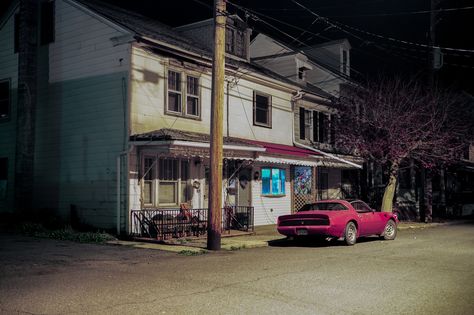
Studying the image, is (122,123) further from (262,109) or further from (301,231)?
(262,109)

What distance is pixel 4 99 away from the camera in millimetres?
20422

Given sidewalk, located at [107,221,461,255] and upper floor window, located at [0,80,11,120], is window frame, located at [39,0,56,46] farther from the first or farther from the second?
sidewalk, located at [107,221,461,255]

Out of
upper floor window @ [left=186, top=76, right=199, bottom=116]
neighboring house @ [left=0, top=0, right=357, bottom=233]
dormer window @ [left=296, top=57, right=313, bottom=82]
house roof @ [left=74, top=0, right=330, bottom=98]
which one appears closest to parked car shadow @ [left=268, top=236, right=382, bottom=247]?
neighboring house @ [left=0, top=0, right=357, bottom=233]

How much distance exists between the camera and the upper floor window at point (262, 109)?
71.1 feet

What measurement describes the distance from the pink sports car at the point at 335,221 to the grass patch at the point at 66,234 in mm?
5466

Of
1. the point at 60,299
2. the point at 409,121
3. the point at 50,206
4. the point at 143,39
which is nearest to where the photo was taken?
the point at 60,299

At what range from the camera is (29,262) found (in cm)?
1048

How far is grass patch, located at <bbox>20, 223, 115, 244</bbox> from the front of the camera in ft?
48.2

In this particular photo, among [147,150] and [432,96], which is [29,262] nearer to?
[147,150]

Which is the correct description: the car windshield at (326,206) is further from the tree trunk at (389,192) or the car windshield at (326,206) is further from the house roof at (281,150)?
the tree trunk at (389,192)

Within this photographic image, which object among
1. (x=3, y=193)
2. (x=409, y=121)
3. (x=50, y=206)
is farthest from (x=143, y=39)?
(x=409, y=121)

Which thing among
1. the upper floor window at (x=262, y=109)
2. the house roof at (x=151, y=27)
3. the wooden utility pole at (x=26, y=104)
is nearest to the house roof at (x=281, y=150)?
the upper floor window at (x=262, y=109)

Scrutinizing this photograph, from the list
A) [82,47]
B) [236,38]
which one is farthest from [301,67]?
[82,47]

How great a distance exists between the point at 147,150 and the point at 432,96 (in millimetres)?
15555
